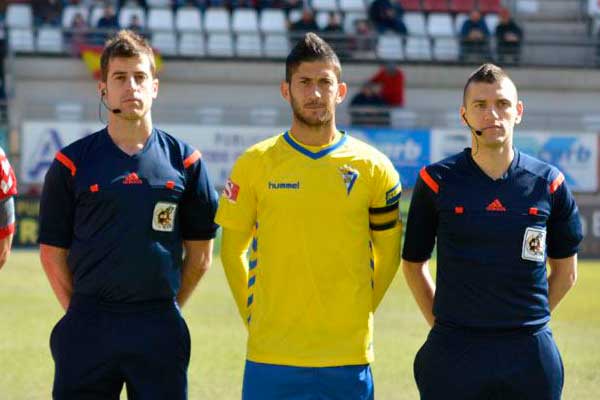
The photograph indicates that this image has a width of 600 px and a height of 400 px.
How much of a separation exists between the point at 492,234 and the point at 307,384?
1.00 m

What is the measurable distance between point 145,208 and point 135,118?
399mm

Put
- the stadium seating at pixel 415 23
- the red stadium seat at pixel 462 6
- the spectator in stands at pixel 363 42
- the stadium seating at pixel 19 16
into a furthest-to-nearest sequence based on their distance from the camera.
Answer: the red stadium seat at pixel 462 6, the stadium seating at pixel 415 23, the stadium seating at pixel 19 16, the spectator in stands at pixel 363 42

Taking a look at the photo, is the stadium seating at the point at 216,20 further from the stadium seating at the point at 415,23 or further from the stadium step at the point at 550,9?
the stadium step at the point at 550,9

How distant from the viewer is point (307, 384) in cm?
473

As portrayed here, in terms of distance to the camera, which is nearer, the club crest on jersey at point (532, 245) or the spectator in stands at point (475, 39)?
the club crest on jersey at point (532, 245)

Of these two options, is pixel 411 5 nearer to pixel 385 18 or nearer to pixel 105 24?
pixel 385 18

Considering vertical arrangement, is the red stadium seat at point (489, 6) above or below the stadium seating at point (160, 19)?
above

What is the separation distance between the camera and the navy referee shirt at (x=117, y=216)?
484cm

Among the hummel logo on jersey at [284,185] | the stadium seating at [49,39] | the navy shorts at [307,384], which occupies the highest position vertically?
the stadium seating at [49,39]

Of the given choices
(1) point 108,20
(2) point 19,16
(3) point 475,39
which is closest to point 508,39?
(3) point 475,39

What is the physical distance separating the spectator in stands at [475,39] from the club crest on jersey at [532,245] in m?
21.7

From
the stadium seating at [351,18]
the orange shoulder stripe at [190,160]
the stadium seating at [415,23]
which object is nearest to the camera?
the orange shoulder stripe at [190,160]

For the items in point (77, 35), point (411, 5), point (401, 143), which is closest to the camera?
point (401, 143)

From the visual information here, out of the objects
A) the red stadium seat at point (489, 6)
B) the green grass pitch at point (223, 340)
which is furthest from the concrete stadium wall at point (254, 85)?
the green grass pitch at point (223, 340)
